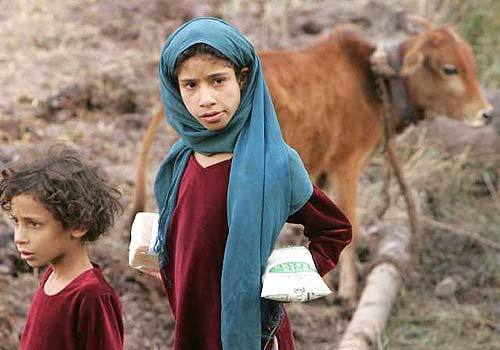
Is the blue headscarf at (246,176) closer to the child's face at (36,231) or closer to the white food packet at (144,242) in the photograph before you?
the white food packet at (144,242)

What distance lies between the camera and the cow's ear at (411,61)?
6.75 meters

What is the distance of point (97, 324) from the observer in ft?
11.0

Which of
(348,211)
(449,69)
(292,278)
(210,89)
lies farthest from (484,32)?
Result: (292,278)


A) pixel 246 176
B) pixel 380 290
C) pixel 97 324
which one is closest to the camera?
pixel 97 324

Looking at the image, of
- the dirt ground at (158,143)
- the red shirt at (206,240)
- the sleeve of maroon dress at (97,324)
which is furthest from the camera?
the dirt ground at (158,143)

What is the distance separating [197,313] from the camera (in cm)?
369

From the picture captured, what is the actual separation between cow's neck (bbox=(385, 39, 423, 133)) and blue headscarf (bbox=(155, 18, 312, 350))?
10.9 ft

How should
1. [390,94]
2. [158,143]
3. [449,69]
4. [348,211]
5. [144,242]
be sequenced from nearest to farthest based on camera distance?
1. [144,242]
2. [348,211]
3. [390,94]
4. [449,69]
5. [158,143]

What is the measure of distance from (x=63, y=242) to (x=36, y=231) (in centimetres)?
9

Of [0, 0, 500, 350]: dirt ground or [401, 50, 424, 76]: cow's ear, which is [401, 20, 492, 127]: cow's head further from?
[0, 0, 500, 350]: dirt ground

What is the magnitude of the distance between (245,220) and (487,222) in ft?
14.9

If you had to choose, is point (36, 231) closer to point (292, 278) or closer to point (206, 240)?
point (206, 240)

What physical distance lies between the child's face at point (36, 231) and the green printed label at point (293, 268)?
65 cm

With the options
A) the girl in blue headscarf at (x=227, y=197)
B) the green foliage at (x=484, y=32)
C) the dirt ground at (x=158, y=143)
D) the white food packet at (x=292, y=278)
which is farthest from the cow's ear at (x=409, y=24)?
the white food packet at (x=292, y=278)
